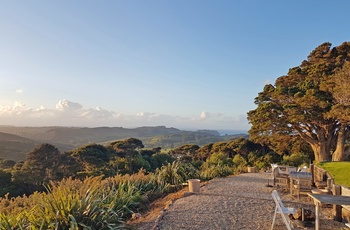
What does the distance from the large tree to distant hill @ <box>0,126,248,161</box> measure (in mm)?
44519

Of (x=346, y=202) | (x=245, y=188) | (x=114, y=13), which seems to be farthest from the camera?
(x=114, y=13)

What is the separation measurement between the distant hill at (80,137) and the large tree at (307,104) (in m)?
44.5

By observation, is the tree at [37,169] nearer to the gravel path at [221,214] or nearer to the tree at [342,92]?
the gravel path at [221,214]

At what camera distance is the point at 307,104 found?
47.8 feet

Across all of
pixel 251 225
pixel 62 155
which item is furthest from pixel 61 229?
pixel 62 155

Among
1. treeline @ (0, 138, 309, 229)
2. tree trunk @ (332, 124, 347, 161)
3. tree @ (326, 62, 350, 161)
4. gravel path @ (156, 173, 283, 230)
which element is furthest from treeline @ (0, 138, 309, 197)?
gravel path @ (156, 173, 283, 230)

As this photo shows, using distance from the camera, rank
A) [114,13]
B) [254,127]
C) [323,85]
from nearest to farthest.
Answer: [114,13] → [323,85] → [254,127]

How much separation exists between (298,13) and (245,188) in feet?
24.5

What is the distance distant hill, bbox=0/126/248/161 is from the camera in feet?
179

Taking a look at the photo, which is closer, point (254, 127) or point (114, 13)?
point (114, 13)

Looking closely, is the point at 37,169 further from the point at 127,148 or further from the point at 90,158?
the point at 127,148

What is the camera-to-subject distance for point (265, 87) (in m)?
18.8

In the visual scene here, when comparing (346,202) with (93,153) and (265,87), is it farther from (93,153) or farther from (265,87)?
(93,153)

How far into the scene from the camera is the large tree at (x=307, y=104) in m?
14.5
